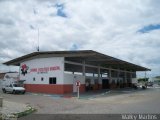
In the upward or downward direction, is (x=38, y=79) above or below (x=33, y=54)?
below

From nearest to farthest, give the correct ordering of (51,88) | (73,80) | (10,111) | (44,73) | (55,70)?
(10,111) → (55,70) → (51,88) → (73,80) → (44,73)

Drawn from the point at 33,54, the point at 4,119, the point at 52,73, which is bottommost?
the point at 4,119

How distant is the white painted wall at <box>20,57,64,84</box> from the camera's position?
42219mm

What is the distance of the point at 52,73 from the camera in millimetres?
43250

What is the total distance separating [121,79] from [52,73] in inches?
1365

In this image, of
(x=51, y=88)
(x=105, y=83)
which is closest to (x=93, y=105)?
(x=51, y=88)

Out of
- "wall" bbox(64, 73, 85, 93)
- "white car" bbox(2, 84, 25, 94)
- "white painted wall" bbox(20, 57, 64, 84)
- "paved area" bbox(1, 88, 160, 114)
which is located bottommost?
"paved area" bbox(1, 88, 160, 114)

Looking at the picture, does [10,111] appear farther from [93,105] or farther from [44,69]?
[44,69]

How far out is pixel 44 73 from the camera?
44.5 m

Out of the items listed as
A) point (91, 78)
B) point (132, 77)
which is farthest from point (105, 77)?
point (132, 77)

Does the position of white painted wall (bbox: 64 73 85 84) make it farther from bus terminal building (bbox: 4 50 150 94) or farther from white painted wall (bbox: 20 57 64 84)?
white painted wall (bbox: 20 57 64 84)

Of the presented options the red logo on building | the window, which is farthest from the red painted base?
the red logo on building

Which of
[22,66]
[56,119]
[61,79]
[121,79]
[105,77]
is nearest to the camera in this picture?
[56,119]

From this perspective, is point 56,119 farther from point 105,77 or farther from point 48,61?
point 105,77
